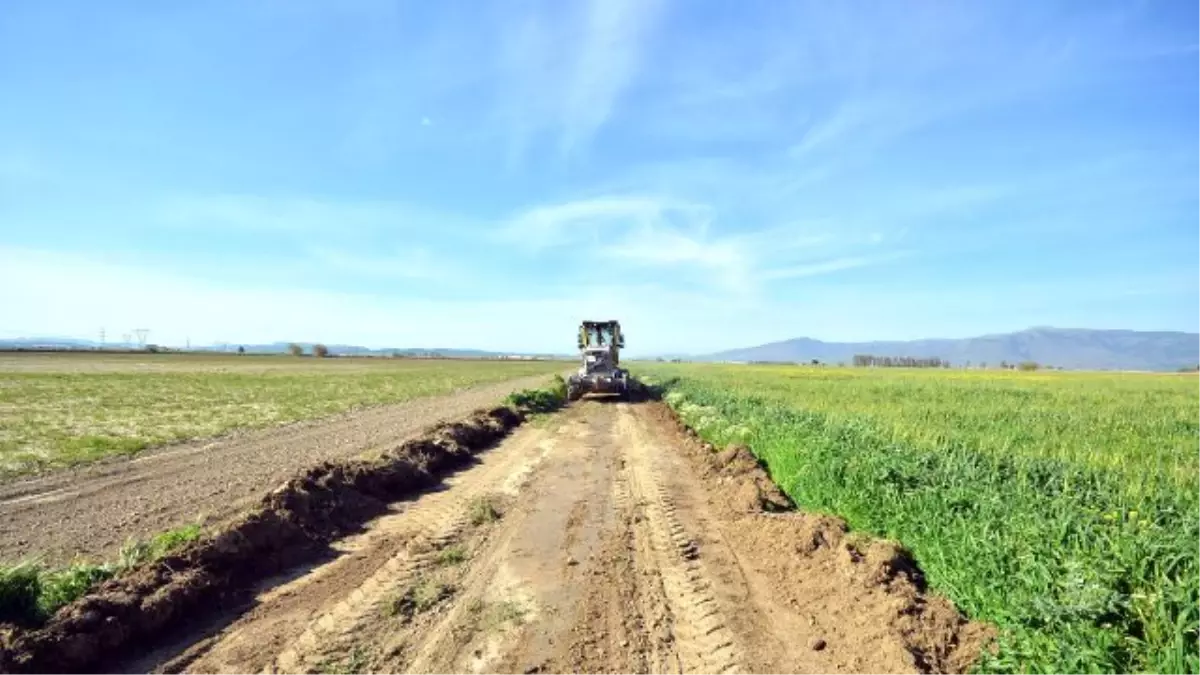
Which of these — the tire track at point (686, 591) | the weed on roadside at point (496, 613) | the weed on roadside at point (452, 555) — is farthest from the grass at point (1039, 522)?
the weed on roadside at point (452, 555)

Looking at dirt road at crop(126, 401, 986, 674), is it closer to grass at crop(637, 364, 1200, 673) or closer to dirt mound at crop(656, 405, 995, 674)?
dirt mound at crop(656, 405, 995, 674)

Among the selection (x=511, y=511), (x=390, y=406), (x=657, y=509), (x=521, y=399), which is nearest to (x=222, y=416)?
(x=390, y=406)

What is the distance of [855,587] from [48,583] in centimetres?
713

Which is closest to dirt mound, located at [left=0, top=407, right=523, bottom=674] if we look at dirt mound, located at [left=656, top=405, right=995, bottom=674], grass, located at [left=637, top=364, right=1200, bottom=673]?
dirt mound, located at [left=656, top=405, right=995, bottom=674]

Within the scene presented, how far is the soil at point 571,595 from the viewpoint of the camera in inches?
195

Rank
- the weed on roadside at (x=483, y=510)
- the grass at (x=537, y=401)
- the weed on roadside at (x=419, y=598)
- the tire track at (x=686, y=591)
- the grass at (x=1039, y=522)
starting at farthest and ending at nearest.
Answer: the grass at (x=537, y=401) → the weed on roadside at (x=483, y=510) → the weed on roadside at (x=419, y=598) → the tire track at (x=686, y=591) → the grass at (x=1039, y=522)

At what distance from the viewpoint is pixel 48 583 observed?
5668mm

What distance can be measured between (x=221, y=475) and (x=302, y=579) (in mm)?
6408

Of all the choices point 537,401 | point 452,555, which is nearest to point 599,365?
point 537,401

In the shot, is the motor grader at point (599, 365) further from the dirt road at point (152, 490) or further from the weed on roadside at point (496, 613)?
the weed on roadside at point (496, 613)

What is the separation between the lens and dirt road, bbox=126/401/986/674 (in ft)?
16.2

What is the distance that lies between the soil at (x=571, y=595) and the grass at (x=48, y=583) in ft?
1.40

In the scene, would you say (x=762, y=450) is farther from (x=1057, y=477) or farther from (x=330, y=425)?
(x=330, y=425)

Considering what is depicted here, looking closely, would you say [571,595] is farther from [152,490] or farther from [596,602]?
[152,490]
